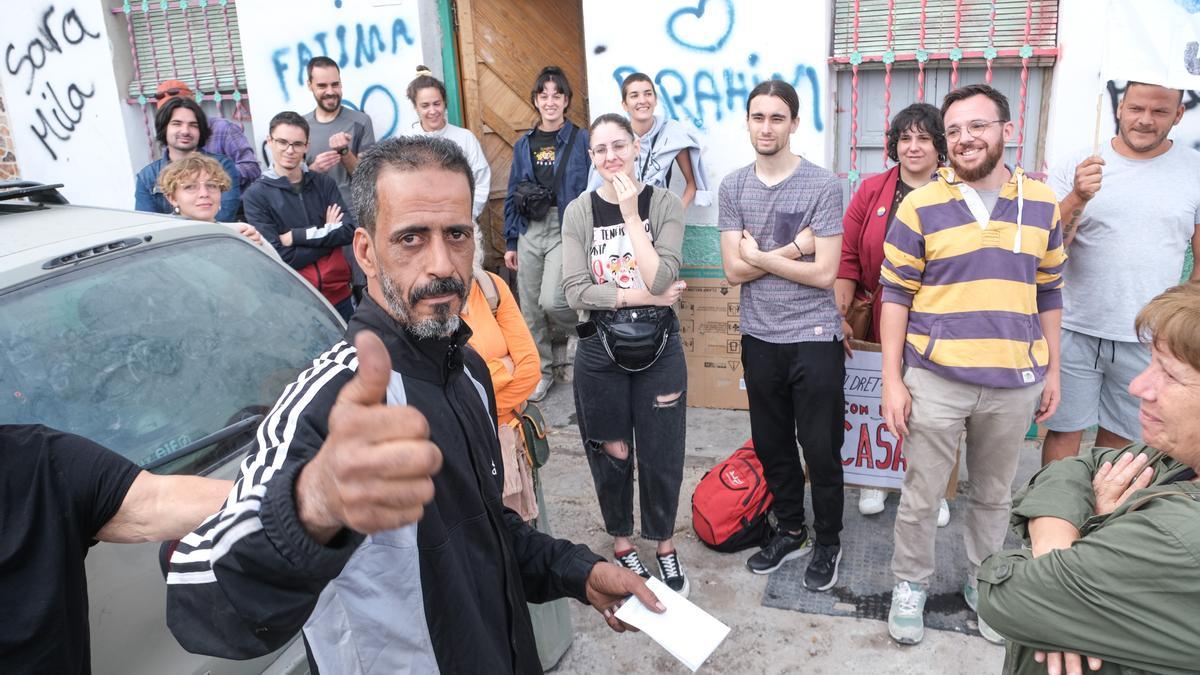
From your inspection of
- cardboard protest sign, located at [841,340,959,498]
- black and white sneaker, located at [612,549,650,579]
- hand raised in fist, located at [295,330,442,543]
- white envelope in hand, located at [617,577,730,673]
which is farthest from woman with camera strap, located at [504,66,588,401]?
hand raised in fist, located at [295,330,442,543]

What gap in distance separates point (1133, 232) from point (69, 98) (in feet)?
25.1

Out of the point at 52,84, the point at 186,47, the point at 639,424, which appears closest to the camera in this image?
the point at 639,424

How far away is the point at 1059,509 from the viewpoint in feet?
5.72

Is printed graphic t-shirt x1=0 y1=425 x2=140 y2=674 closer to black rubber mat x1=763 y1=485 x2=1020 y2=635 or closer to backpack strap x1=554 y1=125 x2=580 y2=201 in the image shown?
black rubber mat x1=763 y1=485 x2=1020 y2=635

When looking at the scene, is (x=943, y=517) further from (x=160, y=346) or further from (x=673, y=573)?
(x=160, y=346)

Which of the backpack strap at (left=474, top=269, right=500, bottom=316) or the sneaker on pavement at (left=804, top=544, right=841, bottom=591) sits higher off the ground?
the backpack strap at (left=474, top=269, right=500, bottom=316)

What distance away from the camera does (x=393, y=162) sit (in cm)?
181

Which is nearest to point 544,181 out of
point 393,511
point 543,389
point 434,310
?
point 543,389

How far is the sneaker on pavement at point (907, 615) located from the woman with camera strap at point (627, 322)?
0.89m

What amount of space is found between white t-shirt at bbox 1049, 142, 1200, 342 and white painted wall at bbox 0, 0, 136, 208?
6.87 metres

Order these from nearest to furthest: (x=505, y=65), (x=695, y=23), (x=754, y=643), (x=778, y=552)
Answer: (x=754, y=643), (x=778, y=552), (x=695, y=23), (x=505, y=65)

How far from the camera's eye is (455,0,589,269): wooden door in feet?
20.4

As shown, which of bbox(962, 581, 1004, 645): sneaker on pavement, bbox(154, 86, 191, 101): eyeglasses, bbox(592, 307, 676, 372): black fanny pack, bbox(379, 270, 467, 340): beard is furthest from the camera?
bbox(154, 86, 191, 101): eyeglasses

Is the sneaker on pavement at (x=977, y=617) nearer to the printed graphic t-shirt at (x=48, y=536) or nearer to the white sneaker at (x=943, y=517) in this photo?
the white sneaker at (x=943, y=517)
